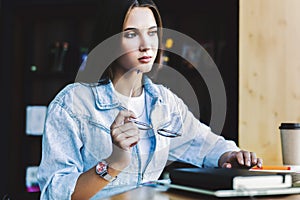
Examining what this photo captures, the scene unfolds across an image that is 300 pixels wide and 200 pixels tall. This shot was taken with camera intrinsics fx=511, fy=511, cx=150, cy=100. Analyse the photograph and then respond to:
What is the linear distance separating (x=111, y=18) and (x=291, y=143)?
2.33 ft

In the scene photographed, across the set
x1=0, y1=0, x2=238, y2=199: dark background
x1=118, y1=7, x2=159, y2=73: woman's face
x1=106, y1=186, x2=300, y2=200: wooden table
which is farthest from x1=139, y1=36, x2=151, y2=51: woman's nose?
x1=0, y1=0, x2=238, y2=199: dark background

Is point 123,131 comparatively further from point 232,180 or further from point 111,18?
point 111,18

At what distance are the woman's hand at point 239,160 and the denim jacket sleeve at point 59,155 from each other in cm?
36

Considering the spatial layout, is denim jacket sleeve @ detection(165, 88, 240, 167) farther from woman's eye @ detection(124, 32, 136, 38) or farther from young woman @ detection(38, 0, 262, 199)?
woman's eye @ detection(124, 32, 136, 38)

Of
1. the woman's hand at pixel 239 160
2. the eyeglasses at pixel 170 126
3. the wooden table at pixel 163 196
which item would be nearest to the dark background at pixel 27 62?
the eyeglasses at pixel 170 126

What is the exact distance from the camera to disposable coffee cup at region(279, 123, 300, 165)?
161 centimetres

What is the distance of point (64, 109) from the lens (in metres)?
1.26

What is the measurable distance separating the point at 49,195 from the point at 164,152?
38 centimetres

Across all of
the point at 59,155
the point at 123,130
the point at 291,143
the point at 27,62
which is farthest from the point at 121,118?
Result: the point at 27,62

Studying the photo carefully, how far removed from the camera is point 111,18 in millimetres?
1322

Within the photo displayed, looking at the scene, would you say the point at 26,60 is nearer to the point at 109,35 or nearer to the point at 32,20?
the point at 32,20

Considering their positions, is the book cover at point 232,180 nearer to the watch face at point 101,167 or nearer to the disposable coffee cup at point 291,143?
the watch face at point 101,167

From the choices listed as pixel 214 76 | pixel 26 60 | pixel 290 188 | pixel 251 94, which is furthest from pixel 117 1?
pixel 26 60

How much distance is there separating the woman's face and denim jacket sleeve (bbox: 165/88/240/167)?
0.28 metres
